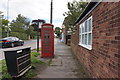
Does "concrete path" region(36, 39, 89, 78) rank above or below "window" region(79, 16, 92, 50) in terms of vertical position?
below

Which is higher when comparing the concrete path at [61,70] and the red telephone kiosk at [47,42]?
the red telephone kiosk at [47,42]

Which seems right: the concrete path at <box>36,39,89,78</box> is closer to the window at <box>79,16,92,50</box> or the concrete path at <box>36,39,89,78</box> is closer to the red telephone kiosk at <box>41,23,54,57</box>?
the window at <box>79,16,92,50</box>

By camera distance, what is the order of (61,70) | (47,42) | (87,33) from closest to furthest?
(87,33)
(61,70)
(47,42)

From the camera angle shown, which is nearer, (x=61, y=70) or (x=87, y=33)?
(x=87, y=33)

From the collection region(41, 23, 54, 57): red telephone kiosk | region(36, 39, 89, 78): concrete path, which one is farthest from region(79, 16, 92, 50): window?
region(41, 23, 54, 57): red telephone kiosk

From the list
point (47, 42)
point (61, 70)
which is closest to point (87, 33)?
point (61, 70)

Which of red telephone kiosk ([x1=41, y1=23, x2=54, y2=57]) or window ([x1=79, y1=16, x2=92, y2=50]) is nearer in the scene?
window ([x1=79, y1=16, x2=92, y2=50])

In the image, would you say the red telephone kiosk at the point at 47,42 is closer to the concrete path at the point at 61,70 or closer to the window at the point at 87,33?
the concrete path at the point at 61,70

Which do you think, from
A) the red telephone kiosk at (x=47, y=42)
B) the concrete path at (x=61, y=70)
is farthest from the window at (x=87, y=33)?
the red telephone kiosk at (x=47, y=42)

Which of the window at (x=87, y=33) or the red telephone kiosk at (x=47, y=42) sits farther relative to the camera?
the red telephone kiosk at (x=47, y=42)

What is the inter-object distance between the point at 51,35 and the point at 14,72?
15.7 feet

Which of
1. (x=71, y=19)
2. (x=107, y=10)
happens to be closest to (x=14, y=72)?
(x=107, y=10)

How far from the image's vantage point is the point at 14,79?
3.62 meters

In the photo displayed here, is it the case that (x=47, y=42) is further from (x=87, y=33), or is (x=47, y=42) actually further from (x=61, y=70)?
(x=87, y=33)
